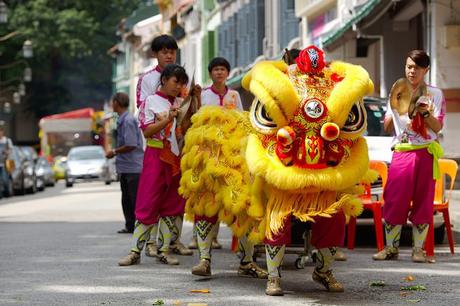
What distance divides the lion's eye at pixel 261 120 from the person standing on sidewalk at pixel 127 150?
699 cm

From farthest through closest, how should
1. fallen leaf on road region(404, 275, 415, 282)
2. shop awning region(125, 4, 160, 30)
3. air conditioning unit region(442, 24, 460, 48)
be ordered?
shop awning region(125, 4, 160, 30), air conditioning unit region(442, 24, 460, 48), fallen leaf on road region(404, 275, 415, 282)

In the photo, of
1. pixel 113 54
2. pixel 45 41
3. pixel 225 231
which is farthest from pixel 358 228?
pixel 113 54

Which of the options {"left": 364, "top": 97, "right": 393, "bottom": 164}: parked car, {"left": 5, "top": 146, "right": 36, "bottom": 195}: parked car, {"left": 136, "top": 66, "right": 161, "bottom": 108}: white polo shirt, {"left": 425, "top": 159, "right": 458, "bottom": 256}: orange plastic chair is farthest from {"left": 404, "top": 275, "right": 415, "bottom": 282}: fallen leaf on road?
{"left": 5, "top": 146, "right": 36, "bottom": 195}: parked car

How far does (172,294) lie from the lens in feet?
34.1

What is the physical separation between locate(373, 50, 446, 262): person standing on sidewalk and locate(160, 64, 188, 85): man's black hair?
6.59 feet

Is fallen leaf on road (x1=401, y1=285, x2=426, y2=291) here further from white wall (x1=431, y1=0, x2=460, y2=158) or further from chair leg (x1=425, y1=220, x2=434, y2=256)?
white wall (x1=431, y1=0, x2=460, y2=158)

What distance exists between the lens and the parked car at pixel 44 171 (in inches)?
1833

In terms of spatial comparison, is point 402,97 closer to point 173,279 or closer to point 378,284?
point 378,284

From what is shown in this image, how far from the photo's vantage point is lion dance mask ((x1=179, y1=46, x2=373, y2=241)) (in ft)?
32.7

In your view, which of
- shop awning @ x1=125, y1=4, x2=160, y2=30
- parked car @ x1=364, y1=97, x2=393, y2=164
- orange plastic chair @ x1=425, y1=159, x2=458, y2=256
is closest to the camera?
orange plastic chair @ x1=425, y1=159, x2=458, y2=256

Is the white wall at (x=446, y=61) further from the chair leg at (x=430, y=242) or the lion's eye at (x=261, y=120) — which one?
the lion's eye at (x=261, y=120)

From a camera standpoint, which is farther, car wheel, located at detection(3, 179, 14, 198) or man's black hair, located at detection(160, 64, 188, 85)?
car wheel, located at detection(3, 179, 14, 198)

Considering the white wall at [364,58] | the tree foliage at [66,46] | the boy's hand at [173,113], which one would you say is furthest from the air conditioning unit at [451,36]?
the tree foliage at [66,46]

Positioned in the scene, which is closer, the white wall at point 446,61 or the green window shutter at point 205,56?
the white wall at point 446,61
